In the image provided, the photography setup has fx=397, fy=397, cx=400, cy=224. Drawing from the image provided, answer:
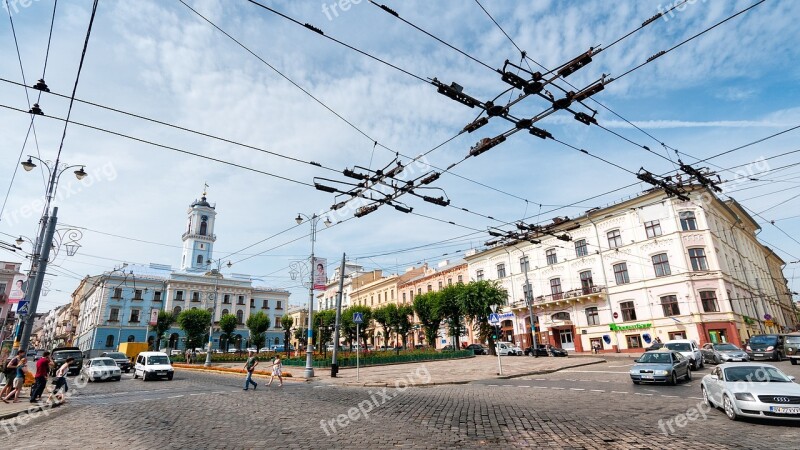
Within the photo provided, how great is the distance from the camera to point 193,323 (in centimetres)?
5269

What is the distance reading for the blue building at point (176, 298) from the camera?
6028 cm

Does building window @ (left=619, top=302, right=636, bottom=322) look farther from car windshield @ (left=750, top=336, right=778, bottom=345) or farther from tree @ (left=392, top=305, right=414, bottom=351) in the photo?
tree @ (left=392, top=305, right=414, bottom=351)

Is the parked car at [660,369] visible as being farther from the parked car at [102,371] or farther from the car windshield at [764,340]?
the parked car at [102,371]

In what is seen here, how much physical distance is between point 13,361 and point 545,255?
146 feet

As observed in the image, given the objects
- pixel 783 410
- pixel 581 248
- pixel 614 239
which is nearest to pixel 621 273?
pixel 614 239

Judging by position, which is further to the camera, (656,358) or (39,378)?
(656,358)

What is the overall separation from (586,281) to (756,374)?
3395cm

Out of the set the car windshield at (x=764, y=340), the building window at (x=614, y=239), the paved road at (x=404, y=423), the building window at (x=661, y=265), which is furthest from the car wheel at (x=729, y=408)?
the building window at (x=614, y=239)

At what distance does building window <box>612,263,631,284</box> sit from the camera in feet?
128

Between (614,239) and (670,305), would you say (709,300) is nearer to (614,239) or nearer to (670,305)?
(670,305)

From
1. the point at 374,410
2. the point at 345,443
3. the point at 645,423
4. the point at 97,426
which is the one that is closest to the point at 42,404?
the point at 97,426

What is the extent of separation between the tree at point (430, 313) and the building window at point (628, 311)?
17.8 meters

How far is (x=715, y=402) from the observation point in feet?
34.1

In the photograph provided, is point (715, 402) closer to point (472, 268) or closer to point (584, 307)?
point (584, 307)
